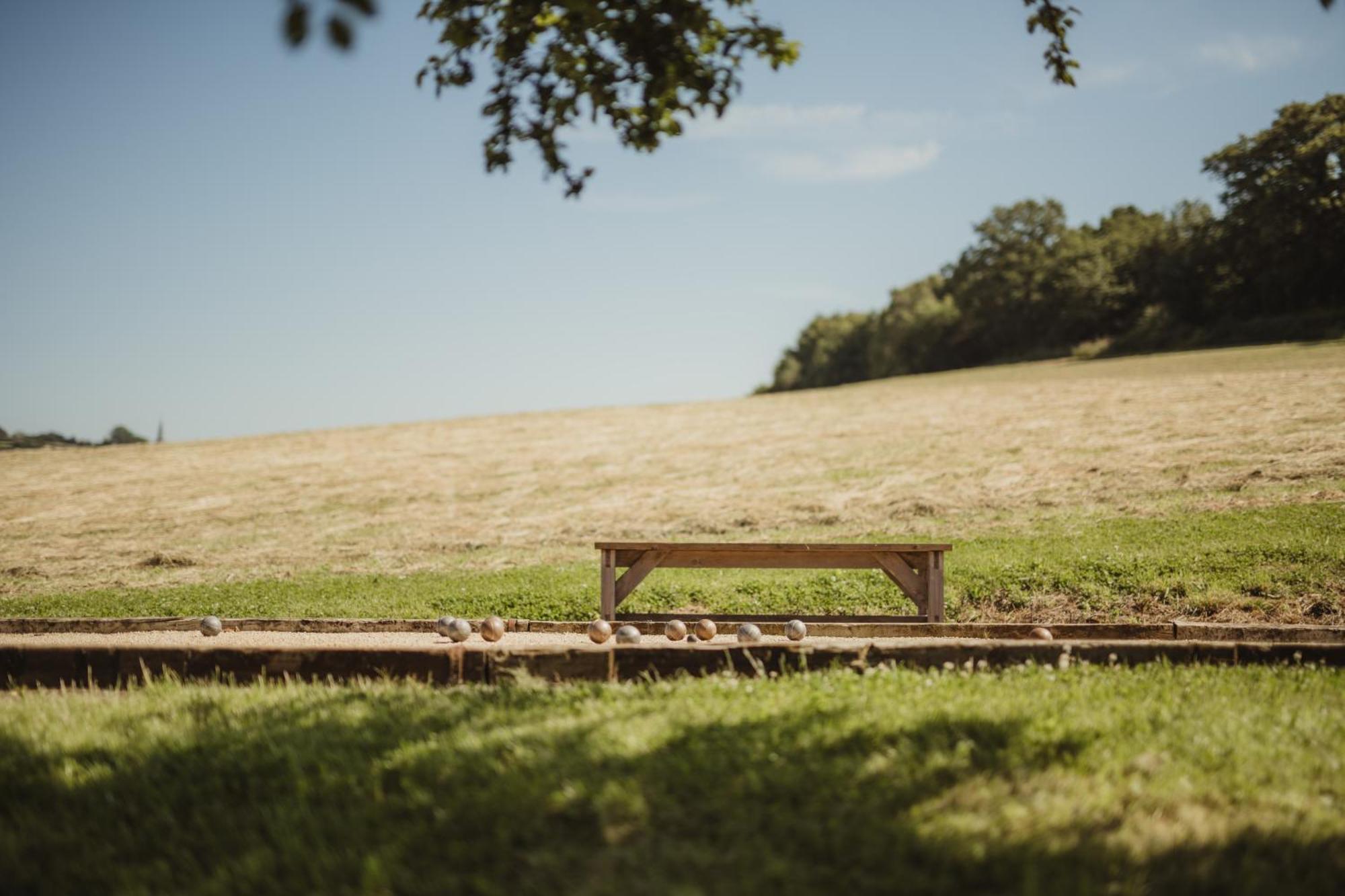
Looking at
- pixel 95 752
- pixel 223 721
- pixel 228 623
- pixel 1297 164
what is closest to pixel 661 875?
pixel 223 721

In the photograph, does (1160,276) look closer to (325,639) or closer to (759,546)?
(759,546)

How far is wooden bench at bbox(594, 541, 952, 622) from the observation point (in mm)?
8008

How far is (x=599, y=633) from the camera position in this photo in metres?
7.27

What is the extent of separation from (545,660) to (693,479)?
50.5 feet

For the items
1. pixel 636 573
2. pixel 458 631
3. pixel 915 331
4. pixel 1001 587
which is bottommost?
pixel 1001 587

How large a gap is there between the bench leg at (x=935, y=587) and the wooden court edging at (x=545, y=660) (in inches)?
93.6

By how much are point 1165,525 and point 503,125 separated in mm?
11084

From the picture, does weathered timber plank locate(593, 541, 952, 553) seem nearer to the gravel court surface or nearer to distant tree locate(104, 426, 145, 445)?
the gravel court surface

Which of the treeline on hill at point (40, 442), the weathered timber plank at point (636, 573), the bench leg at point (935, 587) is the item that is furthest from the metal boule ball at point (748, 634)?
the treeline on hill at point (40, 442)

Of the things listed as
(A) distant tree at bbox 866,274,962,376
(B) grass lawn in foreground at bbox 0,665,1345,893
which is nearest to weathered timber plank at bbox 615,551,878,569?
(B) grass lawn in foreground at bbox 0,665,1345,893

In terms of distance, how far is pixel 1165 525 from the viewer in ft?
39.0

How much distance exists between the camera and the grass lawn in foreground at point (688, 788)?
120 inches


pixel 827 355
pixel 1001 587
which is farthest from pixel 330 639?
pixel 827 355

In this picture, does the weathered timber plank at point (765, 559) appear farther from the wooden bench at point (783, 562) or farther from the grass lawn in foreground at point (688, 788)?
the grass lawn in foreground at point (688, 788)
